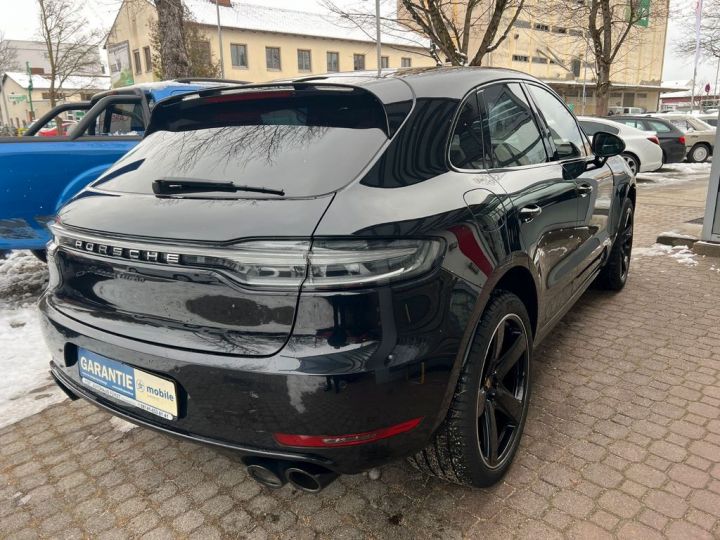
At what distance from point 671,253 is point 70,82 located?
200 feet

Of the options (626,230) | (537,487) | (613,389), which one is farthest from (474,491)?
(626,230)

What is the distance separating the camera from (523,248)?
2.41 metres

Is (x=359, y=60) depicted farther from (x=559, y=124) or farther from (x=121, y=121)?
(x=559, y=124)

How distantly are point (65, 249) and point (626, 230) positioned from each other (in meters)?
4.37

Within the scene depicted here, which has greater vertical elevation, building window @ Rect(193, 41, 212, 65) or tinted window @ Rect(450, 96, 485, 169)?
building window @ Rect(193, 41, 212, 65)

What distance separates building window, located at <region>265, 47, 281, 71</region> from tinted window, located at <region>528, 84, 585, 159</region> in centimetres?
4406

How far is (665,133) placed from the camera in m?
14.8

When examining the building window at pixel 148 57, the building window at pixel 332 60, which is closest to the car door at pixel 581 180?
the building window at pixel 332 60

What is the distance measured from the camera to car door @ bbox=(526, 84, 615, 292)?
10.7ft

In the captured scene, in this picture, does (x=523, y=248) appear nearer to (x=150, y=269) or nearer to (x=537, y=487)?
(x=537, y=487)

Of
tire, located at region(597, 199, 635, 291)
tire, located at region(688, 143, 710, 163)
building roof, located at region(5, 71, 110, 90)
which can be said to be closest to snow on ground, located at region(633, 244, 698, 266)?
tire, located at region(597, 199, 635, 291)

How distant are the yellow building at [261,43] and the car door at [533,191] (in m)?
41.0

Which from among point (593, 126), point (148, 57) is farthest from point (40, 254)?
point (148, 57)

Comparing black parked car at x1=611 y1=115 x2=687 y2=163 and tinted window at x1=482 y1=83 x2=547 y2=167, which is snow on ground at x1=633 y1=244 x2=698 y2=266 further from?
black parked car at x1=611 y1=115 x2=687 y2=163
